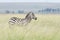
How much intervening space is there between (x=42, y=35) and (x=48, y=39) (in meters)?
0.44

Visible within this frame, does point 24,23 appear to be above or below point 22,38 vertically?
below

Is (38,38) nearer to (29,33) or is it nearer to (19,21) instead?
(29,33)

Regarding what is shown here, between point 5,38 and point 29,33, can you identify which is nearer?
point 5,38

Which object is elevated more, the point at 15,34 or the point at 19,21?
the point at 15,34

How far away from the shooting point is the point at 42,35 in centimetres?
679

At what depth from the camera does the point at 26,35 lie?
6.70m

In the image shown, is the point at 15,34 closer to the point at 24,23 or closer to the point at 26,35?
the point at 26,35

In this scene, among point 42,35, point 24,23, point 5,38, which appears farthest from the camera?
point 24,23

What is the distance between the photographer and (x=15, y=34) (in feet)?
22.5

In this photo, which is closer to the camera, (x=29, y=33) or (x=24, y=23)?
(x=29, y=33)

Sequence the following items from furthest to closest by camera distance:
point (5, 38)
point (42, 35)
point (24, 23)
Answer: point (24, 23) < point (42, 35) < point (5, 38)

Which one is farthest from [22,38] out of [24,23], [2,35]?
[24,23]

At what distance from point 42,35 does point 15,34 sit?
690 millimetres

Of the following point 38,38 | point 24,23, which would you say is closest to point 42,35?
point 38,38
